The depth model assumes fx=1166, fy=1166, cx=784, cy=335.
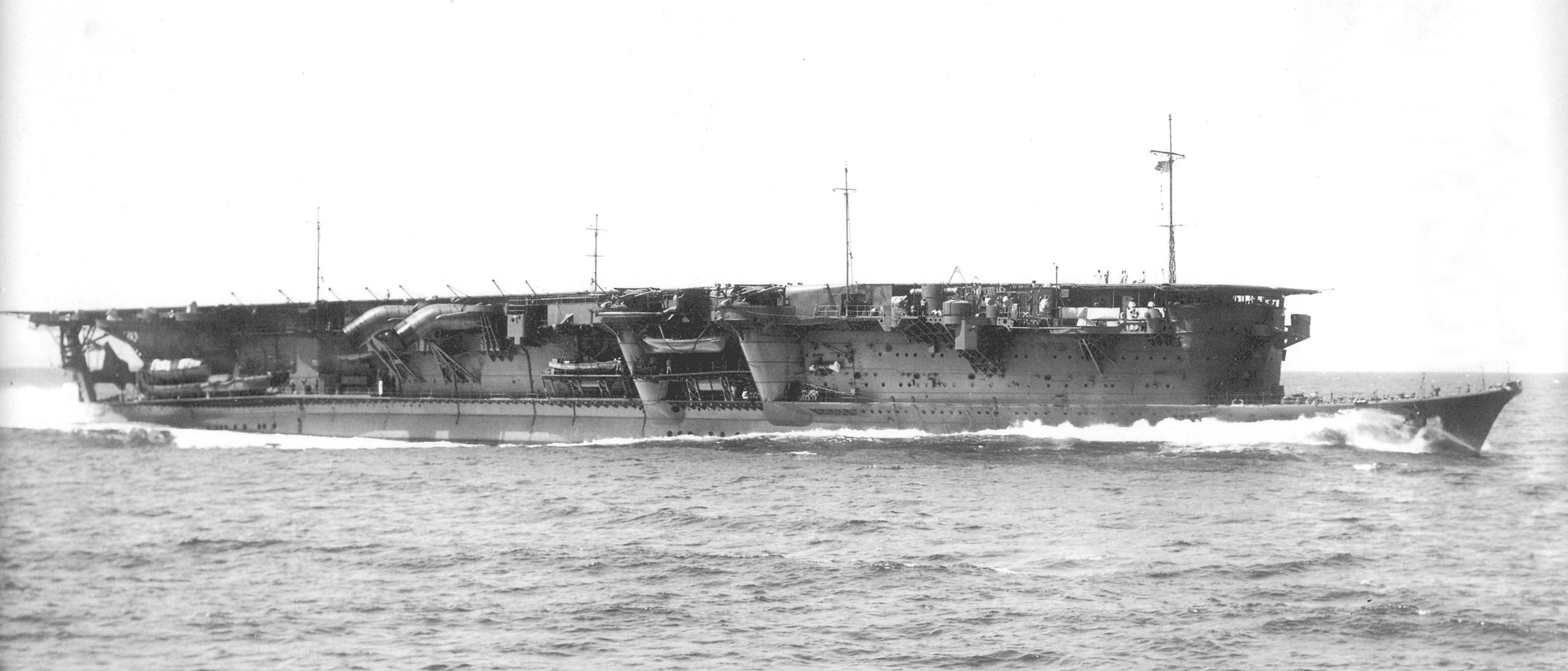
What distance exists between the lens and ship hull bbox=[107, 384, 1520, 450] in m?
33.8

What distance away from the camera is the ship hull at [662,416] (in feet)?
111

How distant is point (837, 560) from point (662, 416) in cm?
2157

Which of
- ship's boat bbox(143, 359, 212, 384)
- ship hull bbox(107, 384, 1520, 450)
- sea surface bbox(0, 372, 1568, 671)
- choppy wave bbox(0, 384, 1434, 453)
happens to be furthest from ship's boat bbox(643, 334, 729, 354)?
ship's boat bbox(143, 359, 212, 384)

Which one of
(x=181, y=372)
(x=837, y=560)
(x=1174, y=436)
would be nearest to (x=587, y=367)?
(x=1174, y=436)

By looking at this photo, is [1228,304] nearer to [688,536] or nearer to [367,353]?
[688,536]

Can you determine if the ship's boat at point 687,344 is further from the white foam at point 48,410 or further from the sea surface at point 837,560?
the white foam at point 48,410

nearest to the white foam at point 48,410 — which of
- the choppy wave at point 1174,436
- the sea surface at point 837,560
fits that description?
the choppy wave at point 1174,436

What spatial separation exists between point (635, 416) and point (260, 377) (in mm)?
19525

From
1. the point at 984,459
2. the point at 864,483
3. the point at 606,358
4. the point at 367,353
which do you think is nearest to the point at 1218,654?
the point at 864,483

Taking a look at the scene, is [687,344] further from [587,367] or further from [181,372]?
[181,372]

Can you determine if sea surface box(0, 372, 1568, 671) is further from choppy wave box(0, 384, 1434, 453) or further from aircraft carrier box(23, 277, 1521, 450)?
aircraft carrier box(23, 277, 1521, 450)

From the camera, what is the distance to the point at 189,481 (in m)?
33.4

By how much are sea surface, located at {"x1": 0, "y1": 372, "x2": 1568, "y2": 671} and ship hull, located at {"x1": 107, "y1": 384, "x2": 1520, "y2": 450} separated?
67 centimetres

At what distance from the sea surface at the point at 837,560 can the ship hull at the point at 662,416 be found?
2.19 feet
